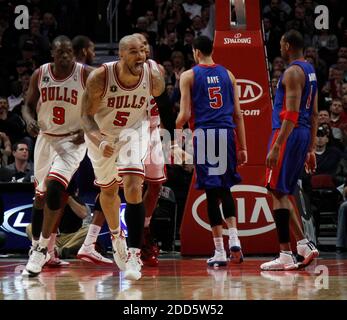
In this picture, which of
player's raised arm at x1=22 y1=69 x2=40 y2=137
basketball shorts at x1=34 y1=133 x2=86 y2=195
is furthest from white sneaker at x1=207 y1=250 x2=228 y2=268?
player's raised arm at x1=22 y1=69 x2=40 y2=137

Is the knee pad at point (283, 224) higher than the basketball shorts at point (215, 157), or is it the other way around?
the basketball shorts at point (215, 157)

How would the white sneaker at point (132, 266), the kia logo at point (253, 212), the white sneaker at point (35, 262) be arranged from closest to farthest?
the white sneaker at point (132, 266)
the white sneaker at point (35, 262)
the kia logo at point (253, 212)

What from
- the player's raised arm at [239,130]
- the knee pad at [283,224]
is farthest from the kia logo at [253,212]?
the knee pad at [283,224]

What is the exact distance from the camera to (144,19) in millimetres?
15406

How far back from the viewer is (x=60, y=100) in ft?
26.6

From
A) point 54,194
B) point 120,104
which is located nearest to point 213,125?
point 120,104

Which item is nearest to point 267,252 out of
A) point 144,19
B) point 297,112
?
point 297,112

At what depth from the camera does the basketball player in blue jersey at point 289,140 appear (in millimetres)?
7695

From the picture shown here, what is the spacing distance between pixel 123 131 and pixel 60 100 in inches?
32.6

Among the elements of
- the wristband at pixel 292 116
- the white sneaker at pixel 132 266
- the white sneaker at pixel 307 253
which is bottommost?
the white sneaker at pixel 307 253

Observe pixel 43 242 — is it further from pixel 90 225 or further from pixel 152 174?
pixel 152 174

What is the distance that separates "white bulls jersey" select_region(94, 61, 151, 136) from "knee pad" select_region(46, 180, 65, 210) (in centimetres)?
57

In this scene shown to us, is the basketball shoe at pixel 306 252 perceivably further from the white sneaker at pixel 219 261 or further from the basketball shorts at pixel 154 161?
the basketball shorts at pixel 154 161
